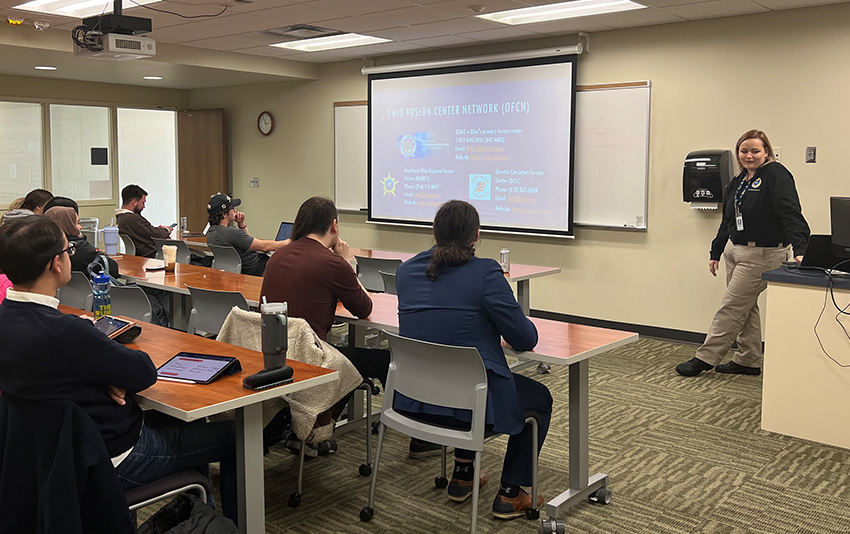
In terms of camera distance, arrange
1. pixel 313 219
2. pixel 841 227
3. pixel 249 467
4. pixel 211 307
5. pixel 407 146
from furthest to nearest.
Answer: pixel 407 146, pixel 211 307, pixel 841 227, pixel 313 219, pixel 249 467

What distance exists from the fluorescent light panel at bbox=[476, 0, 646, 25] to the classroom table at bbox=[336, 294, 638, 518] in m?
3.21

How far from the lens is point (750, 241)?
490cm

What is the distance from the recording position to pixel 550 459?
146 inches

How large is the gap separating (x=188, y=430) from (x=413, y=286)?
3.31 feet

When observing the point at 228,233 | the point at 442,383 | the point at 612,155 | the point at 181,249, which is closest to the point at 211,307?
the point at 228,233

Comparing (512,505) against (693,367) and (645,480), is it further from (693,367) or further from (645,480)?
(693,367)

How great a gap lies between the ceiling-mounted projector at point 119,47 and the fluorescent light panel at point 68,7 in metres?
1.15

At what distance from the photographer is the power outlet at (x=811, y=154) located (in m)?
5.42

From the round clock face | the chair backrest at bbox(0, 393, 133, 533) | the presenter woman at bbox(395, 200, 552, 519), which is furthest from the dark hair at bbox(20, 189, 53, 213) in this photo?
the round clock face

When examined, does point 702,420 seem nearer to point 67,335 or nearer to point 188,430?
point 188,430

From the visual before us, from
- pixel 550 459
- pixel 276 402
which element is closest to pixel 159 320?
pixel 276 402

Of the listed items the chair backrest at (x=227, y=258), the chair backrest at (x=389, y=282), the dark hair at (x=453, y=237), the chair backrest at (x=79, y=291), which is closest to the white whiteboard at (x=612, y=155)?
the chair backrest at (x=389, y=282)

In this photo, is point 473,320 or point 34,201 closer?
point 473,320

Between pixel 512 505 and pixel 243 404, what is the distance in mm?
1375
